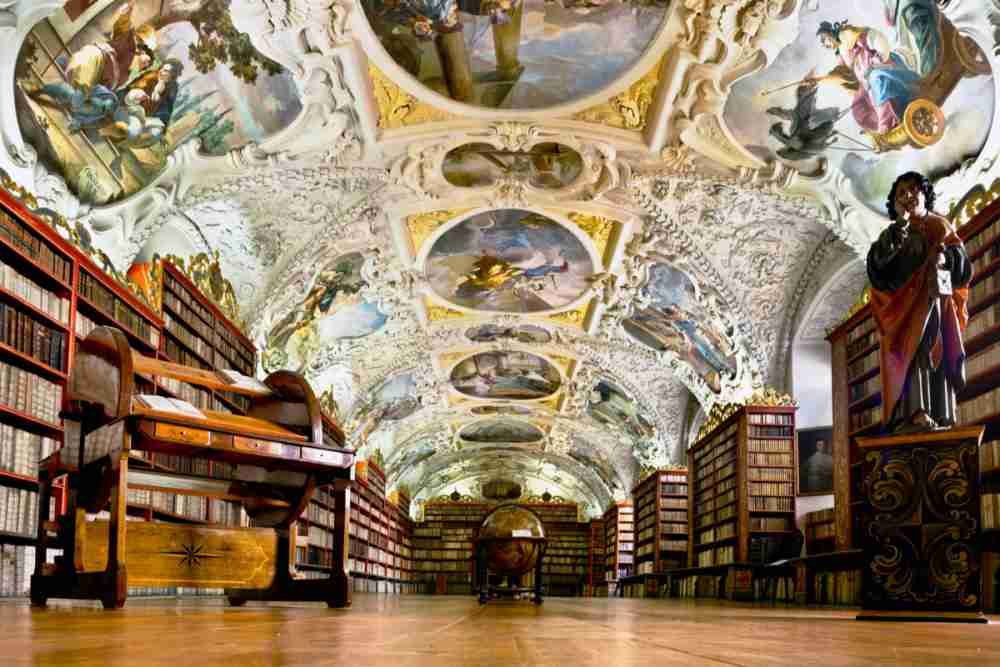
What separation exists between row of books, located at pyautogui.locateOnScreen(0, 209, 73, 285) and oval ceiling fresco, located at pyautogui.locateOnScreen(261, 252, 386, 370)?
293 inches

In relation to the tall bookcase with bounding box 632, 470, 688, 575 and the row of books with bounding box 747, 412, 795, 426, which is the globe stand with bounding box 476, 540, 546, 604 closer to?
the row of books with bounding box 747, 412, 795, 426

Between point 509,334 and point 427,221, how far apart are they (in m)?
7.19

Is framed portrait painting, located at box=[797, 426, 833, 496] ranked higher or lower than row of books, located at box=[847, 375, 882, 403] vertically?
lower

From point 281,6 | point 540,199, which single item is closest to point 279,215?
point 540,199

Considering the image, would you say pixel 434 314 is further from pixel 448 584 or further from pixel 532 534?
pixel 448 584

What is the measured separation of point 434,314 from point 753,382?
7.35 m

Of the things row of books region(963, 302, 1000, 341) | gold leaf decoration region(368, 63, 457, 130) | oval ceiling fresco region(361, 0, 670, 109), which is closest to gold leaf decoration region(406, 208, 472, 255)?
gold leaf decoration region(368, 63, 457, 130)

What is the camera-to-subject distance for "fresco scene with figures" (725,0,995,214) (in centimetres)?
1071

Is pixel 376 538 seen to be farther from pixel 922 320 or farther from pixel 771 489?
pixel 922 320

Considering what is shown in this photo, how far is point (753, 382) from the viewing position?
1830 cm

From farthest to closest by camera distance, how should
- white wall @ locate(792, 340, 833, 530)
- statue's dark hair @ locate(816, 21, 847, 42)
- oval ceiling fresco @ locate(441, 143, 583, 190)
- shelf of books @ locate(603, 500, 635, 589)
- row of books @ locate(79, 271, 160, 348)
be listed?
shelf of books @ locate(603, 500, 635, 589)
white wall @ locate(792, 340, 833, 530)
oval ceiling fresco @ locate(441, 143, 583, 190)
statue's dark hair @ locate(816, 21, 847, 42)
row of books @ locate(79, 271, 160, 348)

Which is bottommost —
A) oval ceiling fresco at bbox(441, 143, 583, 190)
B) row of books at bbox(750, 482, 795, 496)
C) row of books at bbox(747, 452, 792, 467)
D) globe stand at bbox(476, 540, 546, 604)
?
globe stand at bbox(476, 540, 546, 604)

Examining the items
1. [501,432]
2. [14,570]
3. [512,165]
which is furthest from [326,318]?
[501,432]

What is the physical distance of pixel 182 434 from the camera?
6.02m
